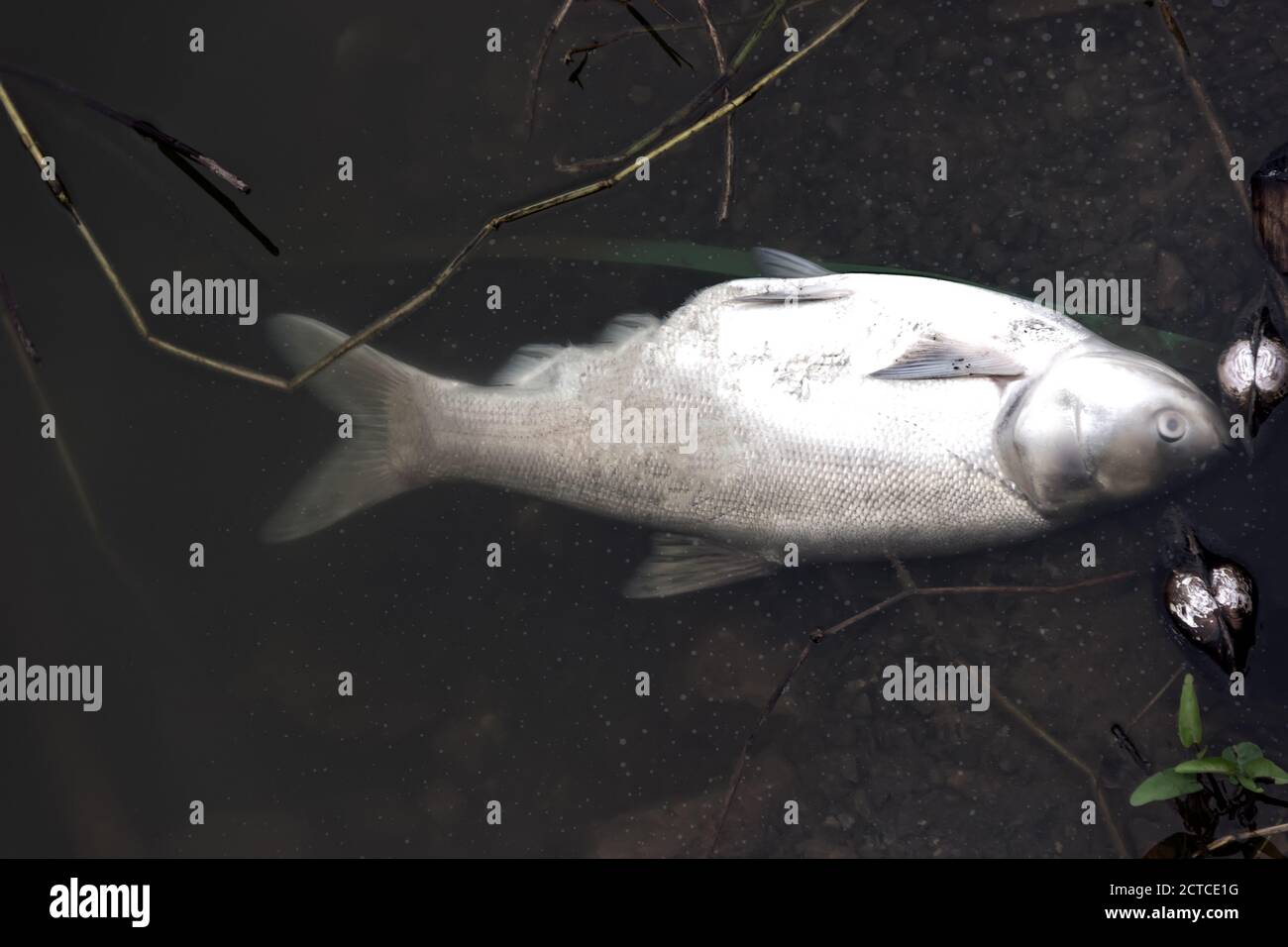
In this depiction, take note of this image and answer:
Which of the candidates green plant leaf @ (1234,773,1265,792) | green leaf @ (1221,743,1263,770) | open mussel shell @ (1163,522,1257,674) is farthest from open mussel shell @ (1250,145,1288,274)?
green plant leaf @ (1234,773,1265,792)

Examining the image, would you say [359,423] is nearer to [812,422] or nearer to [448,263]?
[448,263]

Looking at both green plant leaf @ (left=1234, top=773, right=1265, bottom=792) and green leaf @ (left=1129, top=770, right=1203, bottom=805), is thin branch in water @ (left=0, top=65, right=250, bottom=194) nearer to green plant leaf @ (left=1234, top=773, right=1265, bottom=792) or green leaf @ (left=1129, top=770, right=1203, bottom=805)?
green leaf @ (left=1129, top=770, right=1203, bottom=805)

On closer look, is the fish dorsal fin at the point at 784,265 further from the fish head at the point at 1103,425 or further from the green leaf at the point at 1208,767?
the green leaf at the point at 1208,767

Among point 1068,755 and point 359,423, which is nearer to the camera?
point 359,423

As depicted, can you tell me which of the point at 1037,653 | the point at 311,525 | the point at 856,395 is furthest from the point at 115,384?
the point at 1037,653

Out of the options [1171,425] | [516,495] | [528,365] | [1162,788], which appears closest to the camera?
[1162,788]

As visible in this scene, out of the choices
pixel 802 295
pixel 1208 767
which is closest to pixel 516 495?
pixel 802 295

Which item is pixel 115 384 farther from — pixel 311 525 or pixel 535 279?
pixel 535 279
